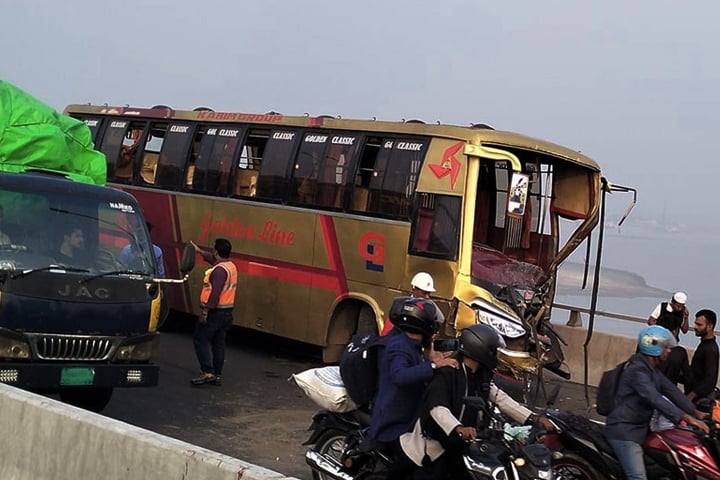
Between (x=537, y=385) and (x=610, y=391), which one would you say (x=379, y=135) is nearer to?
(x=537, y=385)

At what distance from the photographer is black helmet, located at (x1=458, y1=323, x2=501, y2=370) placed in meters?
5.96

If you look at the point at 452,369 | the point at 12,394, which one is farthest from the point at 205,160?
the point at 452,369

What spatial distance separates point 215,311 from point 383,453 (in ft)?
19.2

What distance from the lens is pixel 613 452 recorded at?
7438 mm

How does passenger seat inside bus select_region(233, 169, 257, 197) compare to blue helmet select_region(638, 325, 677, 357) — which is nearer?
blue helmet select_region(638, 325, 677, 357)

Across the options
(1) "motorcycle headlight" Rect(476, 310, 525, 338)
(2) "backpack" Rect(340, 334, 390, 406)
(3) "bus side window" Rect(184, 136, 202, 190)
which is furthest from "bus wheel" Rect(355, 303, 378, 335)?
(2) "backpack" Rect(340, 334, 390, 406)

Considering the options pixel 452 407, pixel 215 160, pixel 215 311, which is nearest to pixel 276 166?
pixel 215 160

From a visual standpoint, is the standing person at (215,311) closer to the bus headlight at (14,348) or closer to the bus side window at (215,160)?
the bus side window at (215,160)

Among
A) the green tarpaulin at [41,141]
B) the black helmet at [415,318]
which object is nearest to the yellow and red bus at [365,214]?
the green tarpaulin at [41,141]

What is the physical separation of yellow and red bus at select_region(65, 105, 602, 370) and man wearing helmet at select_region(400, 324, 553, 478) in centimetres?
542

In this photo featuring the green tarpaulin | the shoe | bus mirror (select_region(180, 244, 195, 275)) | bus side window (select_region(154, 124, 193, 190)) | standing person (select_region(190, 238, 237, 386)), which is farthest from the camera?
bus side window (select_region(154, 124, 193, 190))

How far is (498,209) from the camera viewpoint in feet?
44.3

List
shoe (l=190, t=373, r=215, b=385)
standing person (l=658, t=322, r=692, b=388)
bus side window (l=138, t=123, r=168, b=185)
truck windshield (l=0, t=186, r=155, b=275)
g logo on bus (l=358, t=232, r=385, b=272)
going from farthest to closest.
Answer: bus side window (l=138, t=123, r=168, b=185)
g logo on bus (l=358, t=232, r=385, b=272)
shoe (l=190, t=373, r=215, b=385)
standing person (l=658, t=322, r=692, b=388)
truck windshield (l=0, t=186, r=155, b=275)

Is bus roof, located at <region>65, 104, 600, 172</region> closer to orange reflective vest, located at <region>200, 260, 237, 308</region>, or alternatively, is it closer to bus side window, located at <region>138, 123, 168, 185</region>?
bus side window, located at <region>138, 123, 168, 185</region>
